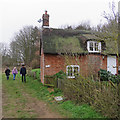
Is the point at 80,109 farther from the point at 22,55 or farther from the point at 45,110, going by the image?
the point at 22,55

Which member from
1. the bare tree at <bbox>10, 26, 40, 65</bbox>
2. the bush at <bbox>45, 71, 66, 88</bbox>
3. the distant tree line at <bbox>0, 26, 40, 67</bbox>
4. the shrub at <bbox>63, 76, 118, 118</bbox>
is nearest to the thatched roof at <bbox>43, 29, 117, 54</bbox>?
the bush at <bbox>45, 71, 66, 88</bbox>

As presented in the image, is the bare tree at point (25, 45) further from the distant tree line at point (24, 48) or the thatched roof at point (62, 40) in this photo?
the thatched roof at point (62, 40)

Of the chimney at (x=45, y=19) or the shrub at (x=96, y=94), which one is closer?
the shrub at (x=96, y=94)

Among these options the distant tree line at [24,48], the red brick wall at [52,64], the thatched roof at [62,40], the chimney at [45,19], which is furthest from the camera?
the distant tree line at [24,48]

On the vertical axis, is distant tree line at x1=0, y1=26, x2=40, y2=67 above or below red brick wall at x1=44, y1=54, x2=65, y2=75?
above

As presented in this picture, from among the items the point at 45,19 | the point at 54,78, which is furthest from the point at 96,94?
the point at 45,19

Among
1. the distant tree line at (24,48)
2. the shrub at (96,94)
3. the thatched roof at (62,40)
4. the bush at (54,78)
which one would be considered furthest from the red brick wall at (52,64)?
the distant tree line at (24,48)

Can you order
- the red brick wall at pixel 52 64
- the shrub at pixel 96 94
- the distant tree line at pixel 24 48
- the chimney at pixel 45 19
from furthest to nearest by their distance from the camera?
1. the distant tree line at pixel 24 48
2. the chimney at pixel 45 19
3. the red brick wall at pixel 52 64
4. the shrub at pixel 96 94

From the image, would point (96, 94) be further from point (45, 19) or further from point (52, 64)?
point (45, 19)

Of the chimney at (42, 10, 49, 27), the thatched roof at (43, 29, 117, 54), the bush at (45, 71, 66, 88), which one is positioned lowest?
the bush at (45, 71, 66, 88)

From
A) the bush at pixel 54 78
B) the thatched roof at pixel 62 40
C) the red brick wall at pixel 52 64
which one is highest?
the thatched roof at pixel 62 40

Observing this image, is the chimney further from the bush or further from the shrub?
the shrub

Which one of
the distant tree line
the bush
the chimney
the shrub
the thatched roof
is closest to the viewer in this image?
the shrub

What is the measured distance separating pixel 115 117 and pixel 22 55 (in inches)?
1300
